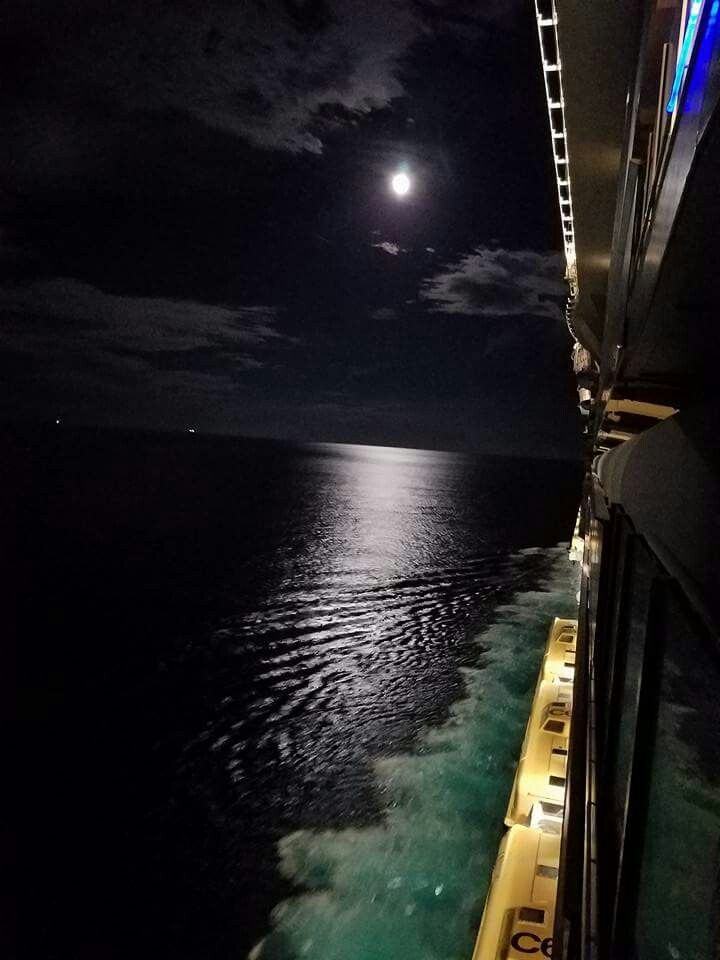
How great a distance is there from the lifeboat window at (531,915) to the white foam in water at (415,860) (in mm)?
4223

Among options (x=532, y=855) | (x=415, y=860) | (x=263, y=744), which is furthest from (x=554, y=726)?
(x=263, y=744)

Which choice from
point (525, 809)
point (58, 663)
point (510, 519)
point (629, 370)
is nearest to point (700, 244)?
point (629, 370)

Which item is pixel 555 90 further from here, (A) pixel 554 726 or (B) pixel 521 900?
(B) pixel 521 900

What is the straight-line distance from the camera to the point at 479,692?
915 inches

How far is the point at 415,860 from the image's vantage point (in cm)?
1326

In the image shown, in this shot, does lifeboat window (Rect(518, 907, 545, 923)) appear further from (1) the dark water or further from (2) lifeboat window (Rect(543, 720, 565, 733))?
(2) lifeboat window (Rect(543, 720, 565, 733))

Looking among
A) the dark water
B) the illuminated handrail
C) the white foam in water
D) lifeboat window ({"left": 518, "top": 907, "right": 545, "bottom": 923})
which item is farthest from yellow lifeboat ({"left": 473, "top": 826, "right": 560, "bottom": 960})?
the illuminated handrail

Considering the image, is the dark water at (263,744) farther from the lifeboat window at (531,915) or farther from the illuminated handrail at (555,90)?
the illuminated handrail at (555,90)

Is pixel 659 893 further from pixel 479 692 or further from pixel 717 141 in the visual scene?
pixel 479 692

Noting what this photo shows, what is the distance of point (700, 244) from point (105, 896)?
55.0ft

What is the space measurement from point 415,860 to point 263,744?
7.23 meters

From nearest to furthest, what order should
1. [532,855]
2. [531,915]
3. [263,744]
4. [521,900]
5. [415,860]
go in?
[531,915]
[521,900]
[532,855]
[415,860]
[263,744]

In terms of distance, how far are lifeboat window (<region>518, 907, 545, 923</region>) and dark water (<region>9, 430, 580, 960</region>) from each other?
443 centimetres

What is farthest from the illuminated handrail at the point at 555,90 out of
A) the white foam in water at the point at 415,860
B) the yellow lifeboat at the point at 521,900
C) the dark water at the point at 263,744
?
the dark water at the point at 263,744
